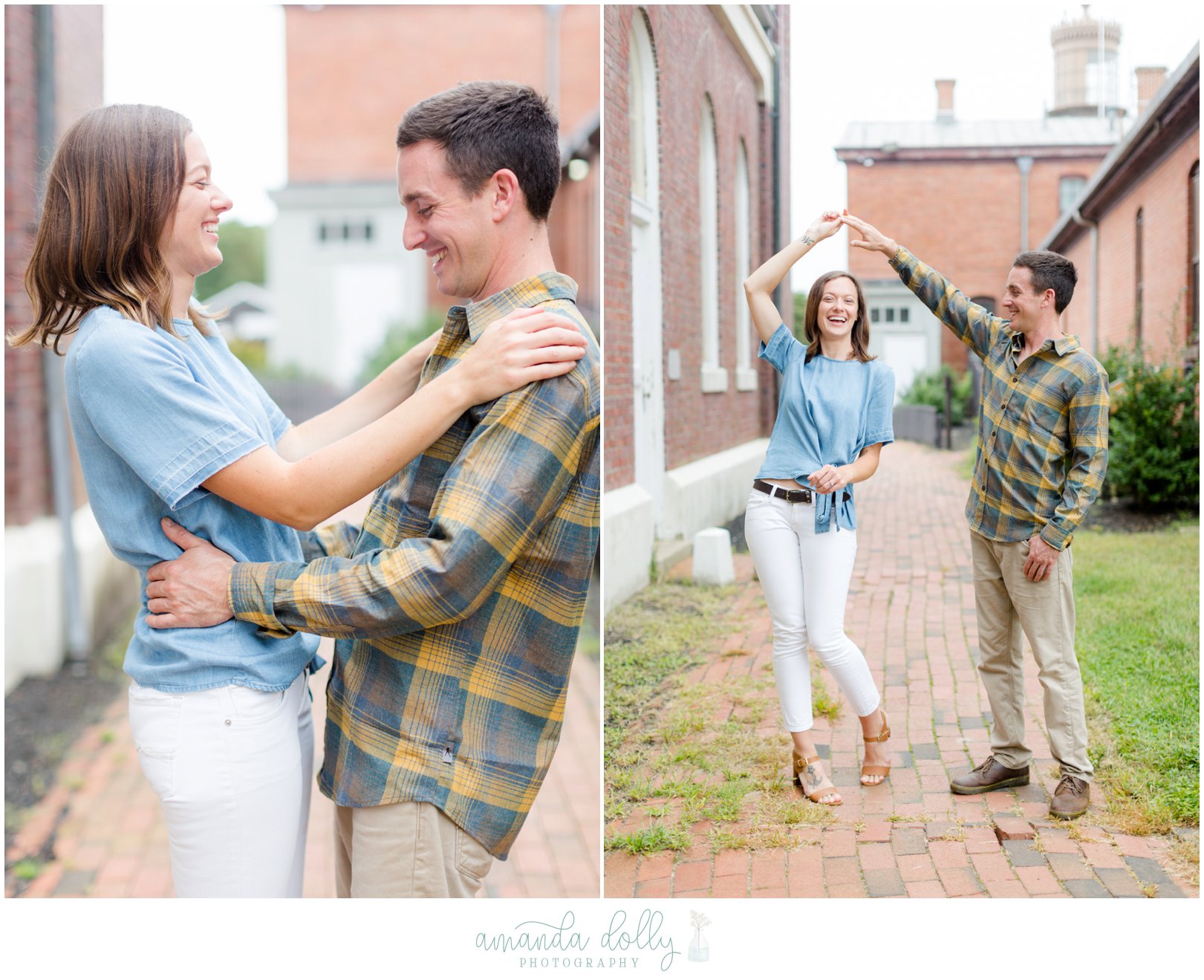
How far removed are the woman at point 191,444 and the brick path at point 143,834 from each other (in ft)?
5.25

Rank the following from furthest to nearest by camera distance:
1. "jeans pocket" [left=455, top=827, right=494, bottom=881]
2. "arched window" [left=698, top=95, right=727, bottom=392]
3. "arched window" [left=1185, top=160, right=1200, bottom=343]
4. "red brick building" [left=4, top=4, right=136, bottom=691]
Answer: "red brick building" [left=4, top=4, right=136, bottom=691] → "arched window" [left=698, top=95, right=727, bottom=392] → "arched window" [left=1185, top=160, right=1200, bottom=343] → "jeans pocket" [left=455, top=827, right=494, bottom=881]

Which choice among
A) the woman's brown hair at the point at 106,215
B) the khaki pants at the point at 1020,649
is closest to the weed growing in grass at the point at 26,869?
the woman's brown hair at the point at 106,215

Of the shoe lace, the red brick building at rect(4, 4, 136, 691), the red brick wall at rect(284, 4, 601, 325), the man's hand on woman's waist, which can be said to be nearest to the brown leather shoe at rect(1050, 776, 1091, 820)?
the shoe lace

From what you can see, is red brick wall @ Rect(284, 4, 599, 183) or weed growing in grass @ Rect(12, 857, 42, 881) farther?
red brick wall @ Rect(284, 4, 599, 183)

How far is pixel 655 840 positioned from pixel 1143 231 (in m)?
2.04

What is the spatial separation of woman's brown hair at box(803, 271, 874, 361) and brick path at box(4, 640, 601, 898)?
1451 millimetres

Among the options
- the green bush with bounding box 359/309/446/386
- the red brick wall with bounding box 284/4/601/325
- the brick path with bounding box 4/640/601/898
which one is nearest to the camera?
the brick path with bounding box 4/640/601/898

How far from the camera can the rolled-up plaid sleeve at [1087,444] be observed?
8.23 feet

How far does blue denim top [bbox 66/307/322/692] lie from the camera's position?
1771 millimetres

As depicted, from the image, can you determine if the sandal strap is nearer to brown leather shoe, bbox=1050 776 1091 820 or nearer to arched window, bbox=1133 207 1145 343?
brown leather shoe, bbox=1050 776 1091 820

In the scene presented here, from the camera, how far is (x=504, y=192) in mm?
1854

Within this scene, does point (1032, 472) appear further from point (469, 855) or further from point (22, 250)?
point (22, 250)

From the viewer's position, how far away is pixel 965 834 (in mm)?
2535
